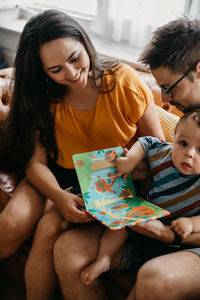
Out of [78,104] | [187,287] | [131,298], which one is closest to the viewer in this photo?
[187,287]

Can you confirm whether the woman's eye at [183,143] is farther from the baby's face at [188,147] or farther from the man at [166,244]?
the man at [166,244]

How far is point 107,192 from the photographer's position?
126 centimetres

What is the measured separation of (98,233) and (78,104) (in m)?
0.58

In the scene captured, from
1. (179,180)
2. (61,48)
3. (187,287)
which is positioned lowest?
(187,287)

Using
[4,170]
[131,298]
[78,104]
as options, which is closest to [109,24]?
[78,104]

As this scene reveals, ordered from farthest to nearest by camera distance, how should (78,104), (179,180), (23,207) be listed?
1. (78,104)
2. (23,207)
3. (179,180)

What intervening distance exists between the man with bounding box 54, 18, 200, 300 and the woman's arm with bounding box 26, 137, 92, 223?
0.25 feet

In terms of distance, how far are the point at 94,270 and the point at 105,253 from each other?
7 cm

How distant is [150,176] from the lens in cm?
141

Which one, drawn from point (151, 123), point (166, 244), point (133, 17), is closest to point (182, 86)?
point (151, 123)

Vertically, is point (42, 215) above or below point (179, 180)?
below

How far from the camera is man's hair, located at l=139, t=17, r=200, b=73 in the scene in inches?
43.4

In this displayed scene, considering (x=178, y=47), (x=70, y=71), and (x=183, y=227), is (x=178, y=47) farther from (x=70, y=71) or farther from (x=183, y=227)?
(x=183, y=227)

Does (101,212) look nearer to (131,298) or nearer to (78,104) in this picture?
(131,298)
